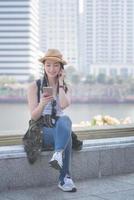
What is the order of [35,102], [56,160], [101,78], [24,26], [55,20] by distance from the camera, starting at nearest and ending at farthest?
[56,160] < [35,102] < [24,26] < [55,20] < [101,78]

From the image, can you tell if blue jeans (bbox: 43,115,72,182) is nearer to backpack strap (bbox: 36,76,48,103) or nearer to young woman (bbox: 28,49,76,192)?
young woman (bbox: 28,49,76,192)

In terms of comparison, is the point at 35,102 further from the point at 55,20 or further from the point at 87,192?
the point at 55,20

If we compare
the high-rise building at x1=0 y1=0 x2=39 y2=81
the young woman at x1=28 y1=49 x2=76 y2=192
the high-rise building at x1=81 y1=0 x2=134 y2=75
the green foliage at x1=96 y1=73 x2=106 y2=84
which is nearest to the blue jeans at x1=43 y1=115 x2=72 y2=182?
the young woman at x1=28 y1=49 x2=76 y2=192

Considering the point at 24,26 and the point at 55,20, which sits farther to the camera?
the point at 55,20

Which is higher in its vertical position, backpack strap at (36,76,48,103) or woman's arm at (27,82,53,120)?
backpack strap at (36,76,48,103)

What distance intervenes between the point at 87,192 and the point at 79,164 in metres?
0.47

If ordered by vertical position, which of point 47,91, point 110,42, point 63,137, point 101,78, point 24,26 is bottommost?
point 101,78

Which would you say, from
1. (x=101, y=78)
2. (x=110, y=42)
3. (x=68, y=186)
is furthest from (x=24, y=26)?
(x=110, y=42)

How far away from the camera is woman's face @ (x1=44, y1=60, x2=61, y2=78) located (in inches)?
157

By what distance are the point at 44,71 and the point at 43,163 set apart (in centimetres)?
78

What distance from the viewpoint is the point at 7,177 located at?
12.9ft

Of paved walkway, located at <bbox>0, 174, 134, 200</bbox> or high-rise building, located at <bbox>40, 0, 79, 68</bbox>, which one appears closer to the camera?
paved walkway, located at <bbox>0, 174, 134, 200</bbox>

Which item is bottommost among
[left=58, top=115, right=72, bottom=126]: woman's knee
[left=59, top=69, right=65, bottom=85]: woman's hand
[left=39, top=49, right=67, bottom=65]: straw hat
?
[left=58, top=115, right=72, bottom=126]: woman's knee

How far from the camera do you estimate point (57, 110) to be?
4027 mm
